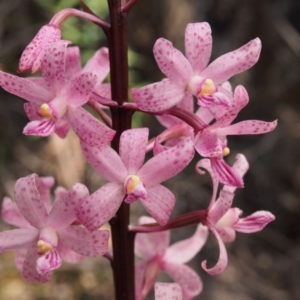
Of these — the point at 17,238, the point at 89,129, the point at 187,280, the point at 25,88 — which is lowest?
the point at 187,280

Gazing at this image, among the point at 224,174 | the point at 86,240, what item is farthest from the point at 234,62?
the point at 86,240

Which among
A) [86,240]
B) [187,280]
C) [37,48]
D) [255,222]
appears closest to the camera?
[37,48]

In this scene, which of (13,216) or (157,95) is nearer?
(157,95)

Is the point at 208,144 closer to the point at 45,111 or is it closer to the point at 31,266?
the point at 45,111

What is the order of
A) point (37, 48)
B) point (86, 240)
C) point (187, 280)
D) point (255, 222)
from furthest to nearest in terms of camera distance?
point (187, 280) < point (255, 222) < point (86, 240) < point (37, 48)

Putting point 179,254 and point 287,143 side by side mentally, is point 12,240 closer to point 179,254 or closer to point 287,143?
point 179,254
